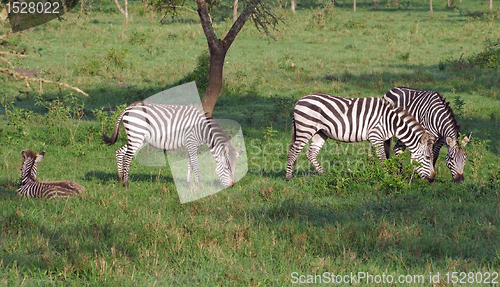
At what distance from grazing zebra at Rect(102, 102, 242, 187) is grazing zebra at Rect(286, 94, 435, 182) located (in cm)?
169

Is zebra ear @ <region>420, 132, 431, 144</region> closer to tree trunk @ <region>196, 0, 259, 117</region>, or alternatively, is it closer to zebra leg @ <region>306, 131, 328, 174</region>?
zebra leg @ <region>306, 131, 328, 174</region>

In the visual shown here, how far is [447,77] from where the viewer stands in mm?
19094

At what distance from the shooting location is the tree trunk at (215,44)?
13219 millimetres

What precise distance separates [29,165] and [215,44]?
6.96m

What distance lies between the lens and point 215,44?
13742 millimetres

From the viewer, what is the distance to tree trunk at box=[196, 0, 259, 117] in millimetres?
13219

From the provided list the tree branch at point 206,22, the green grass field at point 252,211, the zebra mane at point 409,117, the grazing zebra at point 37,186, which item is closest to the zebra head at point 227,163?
the green grass field at point 252,211

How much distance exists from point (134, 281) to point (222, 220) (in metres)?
2.13

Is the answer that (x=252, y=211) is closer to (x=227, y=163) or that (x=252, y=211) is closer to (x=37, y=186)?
(x=227, y=163)

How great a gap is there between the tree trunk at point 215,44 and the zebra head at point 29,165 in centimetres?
570

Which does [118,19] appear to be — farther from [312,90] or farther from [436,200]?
[436,200]

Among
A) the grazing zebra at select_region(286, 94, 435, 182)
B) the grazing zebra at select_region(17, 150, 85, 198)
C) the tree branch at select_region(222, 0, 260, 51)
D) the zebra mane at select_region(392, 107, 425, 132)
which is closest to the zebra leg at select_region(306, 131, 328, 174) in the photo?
the grazing zebra at select_region(286, 94, 435, 182)

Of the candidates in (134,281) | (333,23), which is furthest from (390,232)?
(333,23)

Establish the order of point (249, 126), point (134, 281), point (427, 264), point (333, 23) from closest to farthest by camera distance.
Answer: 1. point (134, 281)
2. point (427, 264)
3. point (249, 126)
4. point (333, 23)
